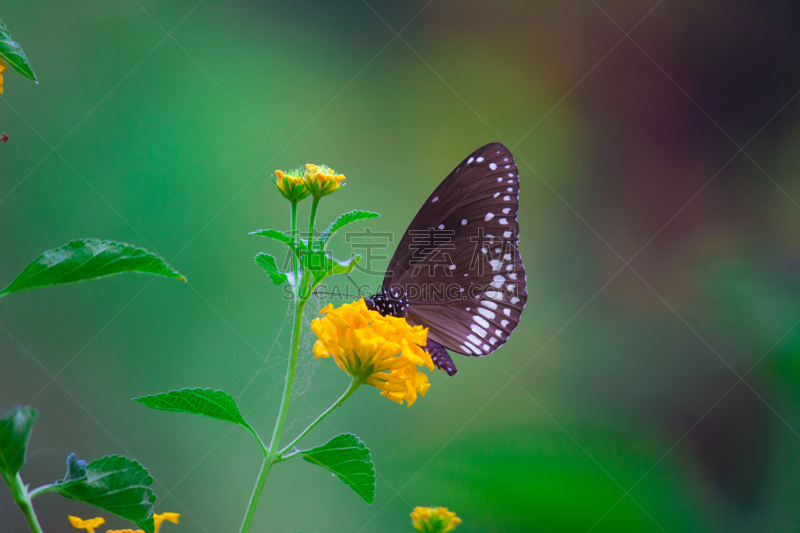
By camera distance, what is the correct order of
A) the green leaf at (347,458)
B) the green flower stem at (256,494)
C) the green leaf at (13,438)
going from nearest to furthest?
the green leaf at (13,438)
the green flower stem at (256,494)
the green leaf at (347,458)

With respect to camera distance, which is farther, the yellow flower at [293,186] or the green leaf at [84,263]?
the yellow flower at [293,186]

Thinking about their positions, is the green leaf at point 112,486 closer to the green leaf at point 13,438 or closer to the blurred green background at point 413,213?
the green leaf at point 13,438

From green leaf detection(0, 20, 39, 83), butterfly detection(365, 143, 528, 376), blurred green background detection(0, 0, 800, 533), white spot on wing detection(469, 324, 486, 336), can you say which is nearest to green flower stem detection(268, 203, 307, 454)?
green leaf detection(0, 20, 39, 83)

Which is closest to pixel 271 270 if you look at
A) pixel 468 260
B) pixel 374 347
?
pixel 374 347

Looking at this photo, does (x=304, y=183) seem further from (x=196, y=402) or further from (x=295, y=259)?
(x=196, y=402)

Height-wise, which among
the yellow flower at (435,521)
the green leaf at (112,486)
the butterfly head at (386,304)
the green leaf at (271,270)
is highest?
the butterfly head at (386,304)

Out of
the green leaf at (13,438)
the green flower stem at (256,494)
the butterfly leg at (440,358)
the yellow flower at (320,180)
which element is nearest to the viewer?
the green leaf at (13,438)

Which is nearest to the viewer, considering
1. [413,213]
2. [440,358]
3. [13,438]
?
[13,438]

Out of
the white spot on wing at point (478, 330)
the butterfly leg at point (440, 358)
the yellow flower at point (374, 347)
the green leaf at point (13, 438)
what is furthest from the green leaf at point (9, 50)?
the white spot on wing at point (478, 330)
